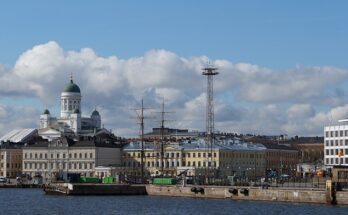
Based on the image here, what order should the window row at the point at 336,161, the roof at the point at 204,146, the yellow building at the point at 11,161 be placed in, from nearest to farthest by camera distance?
1. the window row at the point at 336,161
2. the roof at the point at 204,146
3. the yellow building at the point at 11,161

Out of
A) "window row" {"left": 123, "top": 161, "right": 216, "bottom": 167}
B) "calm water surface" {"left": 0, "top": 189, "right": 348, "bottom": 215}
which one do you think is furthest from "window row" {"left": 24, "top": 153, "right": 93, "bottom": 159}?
"calm water surface" {"left": 0, "top": 189, "right": 348, "bottom": 215}

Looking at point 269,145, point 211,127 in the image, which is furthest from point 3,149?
point 211,127

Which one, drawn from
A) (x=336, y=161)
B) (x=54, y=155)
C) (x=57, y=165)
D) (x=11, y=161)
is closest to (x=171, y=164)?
(x=57, y=165)

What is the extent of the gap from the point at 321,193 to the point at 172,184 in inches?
1518

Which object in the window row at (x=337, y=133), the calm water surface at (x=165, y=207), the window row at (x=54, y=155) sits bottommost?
the calm water surface at (x=165, y=207)

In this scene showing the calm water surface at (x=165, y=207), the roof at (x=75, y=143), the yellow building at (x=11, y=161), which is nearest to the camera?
the calm water surface at (x=165, y=207)

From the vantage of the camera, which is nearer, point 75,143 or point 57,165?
point 57,165

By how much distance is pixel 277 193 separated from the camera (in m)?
94.4

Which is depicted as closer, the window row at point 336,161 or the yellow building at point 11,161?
the window row at point 336,161

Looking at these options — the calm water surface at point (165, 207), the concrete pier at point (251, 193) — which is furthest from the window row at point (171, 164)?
the calm water surface at point (165, 207)

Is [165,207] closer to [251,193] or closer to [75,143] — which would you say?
[251,193]

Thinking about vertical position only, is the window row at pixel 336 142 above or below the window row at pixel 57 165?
above

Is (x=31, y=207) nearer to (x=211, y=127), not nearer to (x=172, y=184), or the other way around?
(x=172, y=184)

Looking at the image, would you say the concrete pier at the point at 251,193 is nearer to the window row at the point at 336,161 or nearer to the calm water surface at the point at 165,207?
the calm water surface at the point at 165,207
